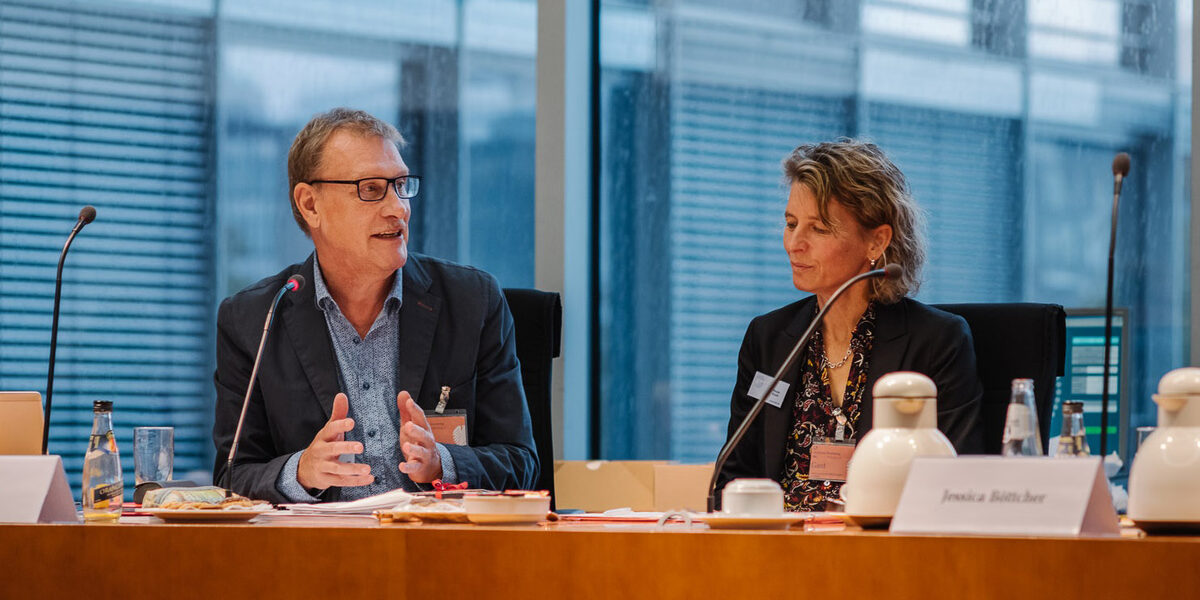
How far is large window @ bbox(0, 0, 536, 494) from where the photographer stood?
14.0ft

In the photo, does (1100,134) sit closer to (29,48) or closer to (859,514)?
(859,514)

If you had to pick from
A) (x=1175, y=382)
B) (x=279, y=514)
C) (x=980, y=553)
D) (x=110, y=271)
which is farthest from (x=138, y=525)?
(x=110, y=271)

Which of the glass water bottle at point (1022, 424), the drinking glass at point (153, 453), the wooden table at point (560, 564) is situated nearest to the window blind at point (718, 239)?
the drinking glass at point (153, 453)

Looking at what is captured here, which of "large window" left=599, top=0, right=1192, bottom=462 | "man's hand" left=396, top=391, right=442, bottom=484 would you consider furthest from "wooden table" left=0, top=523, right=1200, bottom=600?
"large window" left=599, top=0, right=1192, bottom=462

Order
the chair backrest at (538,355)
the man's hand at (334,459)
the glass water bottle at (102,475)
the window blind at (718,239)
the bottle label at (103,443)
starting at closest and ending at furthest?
1. the glass water bottle at (102,475)
2. the bottle label at (103,443)
3. the man's hand at (334,459)
4. the chair backrest at (538,355)
5. the window blind at (718,239)

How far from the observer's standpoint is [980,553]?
108 cm

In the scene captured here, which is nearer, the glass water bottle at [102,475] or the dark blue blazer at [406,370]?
the glass water bottle at [102,475]

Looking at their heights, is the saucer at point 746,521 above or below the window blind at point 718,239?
below

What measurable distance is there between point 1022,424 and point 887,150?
2.47 metres

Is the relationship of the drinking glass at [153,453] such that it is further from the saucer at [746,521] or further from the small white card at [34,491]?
the saucer at [746,521]

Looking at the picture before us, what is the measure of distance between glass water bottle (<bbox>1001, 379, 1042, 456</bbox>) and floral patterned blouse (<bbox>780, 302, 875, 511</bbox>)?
1021 mm

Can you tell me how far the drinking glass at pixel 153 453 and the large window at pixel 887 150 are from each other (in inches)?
→ 77.0

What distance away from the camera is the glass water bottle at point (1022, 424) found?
1.52 metres

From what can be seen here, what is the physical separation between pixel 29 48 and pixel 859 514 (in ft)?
12.8
